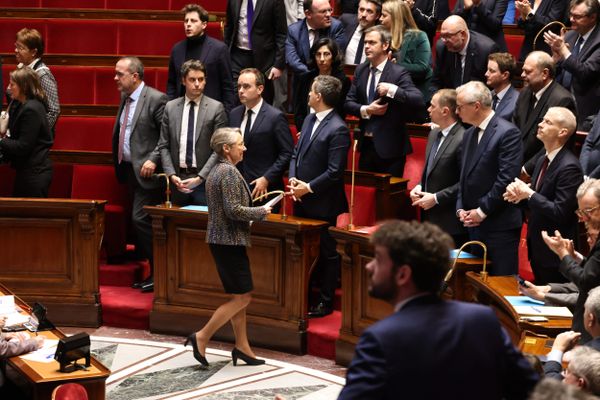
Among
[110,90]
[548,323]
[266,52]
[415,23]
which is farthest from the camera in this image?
[110,90]

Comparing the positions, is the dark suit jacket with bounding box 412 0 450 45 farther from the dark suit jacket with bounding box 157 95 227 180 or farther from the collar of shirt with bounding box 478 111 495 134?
the collar of shirt with bounding box 478 111 495 134

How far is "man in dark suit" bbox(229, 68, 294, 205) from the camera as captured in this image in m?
5.70

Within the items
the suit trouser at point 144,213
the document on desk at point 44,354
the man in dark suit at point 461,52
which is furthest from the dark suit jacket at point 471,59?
the document on desk at point 44,354

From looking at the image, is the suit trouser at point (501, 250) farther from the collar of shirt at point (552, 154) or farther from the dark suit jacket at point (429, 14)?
the dark suit jacket at point (429, 14)

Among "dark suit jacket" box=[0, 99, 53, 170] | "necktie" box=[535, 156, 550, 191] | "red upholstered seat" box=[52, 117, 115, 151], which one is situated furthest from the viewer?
"red upholstered seat" box=[52, 117, 115, 151]

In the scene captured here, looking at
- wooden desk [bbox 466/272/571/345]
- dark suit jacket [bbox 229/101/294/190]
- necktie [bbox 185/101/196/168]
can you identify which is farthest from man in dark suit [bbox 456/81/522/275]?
necktie [bbox 185/101/196/168]

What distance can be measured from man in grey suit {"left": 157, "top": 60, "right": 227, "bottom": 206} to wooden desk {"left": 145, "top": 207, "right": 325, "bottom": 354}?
0.77ft

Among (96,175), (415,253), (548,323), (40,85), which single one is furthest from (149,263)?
(415,253)

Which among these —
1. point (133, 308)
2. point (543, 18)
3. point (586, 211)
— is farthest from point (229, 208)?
point (543, 18)

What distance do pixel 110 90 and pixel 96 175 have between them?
1.21 metres

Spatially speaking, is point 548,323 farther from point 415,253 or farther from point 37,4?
point 37,4

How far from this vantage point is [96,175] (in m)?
6.55

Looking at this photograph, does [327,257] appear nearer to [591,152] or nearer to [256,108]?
[256,108]

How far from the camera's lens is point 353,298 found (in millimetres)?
5375
